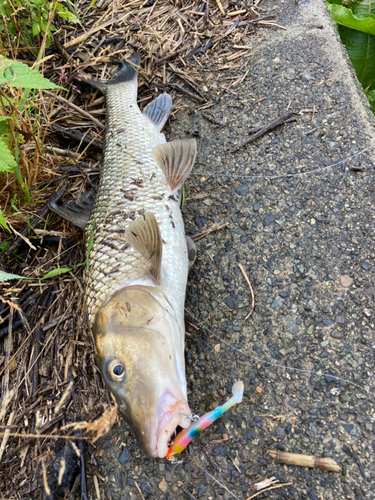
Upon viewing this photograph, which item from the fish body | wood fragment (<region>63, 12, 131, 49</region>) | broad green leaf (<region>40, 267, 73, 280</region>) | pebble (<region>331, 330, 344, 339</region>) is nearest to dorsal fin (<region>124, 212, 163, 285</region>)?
the fish body

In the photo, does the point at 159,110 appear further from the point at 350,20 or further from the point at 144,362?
the point at 144,362

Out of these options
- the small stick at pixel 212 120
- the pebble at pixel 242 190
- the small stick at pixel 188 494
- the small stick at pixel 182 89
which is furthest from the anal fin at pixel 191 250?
the small stick at pixel 182 89

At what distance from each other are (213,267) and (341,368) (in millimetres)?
1070

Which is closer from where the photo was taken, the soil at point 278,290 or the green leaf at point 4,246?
the soil at point 278,290

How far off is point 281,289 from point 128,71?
263cm

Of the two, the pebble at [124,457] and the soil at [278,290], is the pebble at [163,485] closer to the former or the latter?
the soil at [278,290]

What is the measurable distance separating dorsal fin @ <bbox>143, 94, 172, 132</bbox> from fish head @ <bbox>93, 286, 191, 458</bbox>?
1830 millimetres

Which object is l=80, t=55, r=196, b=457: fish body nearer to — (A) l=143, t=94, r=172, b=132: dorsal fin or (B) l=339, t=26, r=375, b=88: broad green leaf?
(A) l=143, t=94, r=172, b=132: dorsal fin

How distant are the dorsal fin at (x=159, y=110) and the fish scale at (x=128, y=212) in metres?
0.10

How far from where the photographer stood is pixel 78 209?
2.91 m

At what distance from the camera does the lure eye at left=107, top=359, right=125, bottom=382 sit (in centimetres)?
199

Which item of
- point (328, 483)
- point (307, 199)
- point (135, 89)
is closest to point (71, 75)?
point (135, 89)

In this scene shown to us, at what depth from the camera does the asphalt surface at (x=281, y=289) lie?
6.98ft

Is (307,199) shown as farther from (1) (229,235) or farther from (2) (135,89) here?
(2) (135,89)
